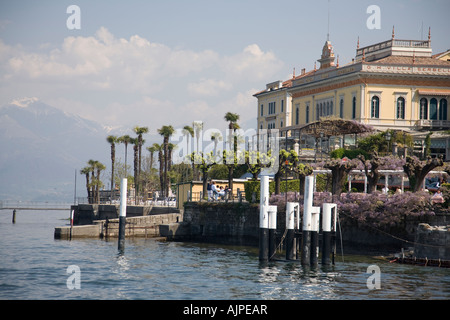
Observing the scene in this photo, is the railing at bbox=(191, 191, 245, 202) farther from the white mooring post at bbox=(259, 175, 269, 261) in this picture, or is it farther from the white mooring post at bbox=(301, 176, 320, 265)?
the white mooring post at bbox=(301, 176, 320, 265)

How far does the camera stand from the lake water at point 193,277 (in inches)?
1073

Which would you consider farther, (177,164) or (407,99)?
(177,164)

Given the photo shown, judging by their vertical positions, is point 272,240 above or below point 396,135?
below

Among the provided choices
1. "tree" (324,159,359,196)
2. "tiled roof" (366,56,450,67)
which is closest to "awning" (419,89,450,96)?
"tiled roof" (366,56,450,67)

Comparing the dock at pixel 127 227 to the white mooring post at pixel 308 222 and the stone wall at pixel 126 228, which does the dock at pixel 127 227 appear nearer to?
the stone wall at pixel 126 228

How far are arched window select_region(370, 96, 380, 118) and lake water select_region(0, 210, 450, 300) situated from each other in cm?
3386

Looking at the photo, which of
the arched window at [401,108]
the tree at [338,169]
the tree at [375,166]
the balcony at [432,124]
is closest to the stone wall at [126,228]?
the tree at [375,166]

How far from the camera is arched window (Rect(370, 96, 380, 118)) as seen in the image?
72.0 m

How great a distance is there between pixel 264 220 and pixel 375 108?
136ft

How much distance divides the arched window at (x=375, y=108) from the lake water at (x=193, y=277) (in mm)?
33860

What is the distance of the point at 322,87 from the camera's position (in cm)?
7956
